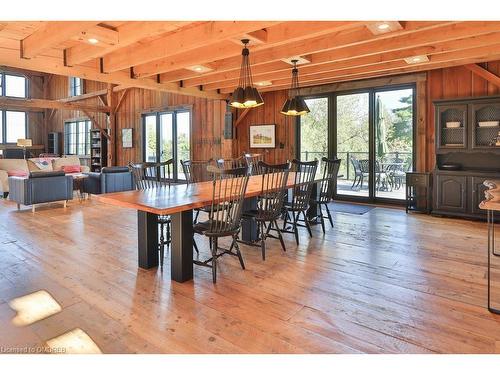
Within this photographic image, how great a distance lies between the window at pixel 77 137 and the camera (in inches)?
522

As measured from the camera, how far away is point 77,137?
45.1 feet

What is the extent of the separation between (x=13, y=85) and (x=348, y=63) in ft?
46.3

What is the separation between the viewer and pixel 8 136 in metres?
13.8

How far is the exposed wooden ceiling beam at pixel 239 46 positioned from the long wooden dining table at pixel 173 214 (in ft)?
5.88

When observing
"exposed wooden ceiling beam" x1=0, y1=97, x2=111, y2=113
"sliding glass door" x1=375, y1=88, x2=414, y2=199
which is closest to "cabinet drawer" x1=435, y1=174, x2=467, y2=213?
"sliding glass door" x1=375, y1=88, x2=414, y2=199

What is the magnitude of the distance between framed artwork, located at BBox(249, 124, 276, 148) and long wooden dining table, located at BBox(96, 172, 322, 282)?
453 centimetres

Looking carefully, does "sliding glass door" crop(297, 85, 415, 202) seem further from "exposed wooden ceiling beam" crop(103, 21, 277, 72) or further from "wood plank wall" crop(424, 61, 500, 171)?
"exposed wooden ceiling beam" crop(103, 21, 277, 72)

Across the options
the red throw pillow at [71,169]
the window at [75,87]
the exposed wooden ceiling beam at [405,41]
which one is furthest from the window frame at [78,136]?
the exposed wooden ceiling beam at [405,41]

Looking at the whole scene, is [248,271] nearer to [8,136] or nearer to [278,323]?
[278,323]

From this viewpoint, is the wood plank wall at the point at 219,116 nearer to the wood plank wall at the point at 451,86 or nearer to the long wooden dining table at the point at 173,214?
the wood plank wall at the point at 451,86

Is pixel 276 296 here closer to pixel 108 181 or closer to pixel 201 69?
pixel 201 69

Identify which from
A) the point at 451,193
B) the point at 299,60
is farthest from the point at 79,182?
the point at 451,193

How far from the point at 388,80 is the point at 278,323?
5.56 meters
